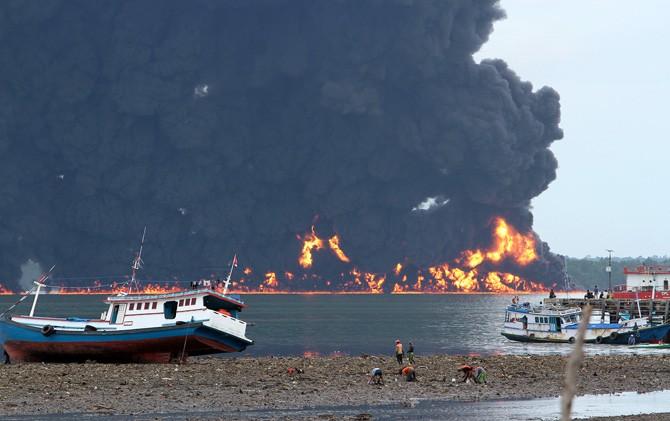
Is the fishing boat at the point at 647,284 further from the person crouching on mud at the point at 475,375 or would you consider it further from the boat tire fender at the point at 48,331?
the boat tire fender at the point at 48,331

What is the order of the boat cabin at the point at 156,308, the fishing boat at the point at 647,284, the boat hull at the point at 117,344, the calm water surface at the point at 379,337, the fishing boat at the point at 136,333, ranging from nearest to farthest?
the boat hull at the point at 117,344 → the fishing boat at the point at 136,333 → the boat cabin at the point at 156,308 → the calm water surface at the point at 379,337 → the fishing boat at the point at 647,284

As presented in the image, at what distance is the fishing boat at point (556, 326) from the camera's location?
3280 inches

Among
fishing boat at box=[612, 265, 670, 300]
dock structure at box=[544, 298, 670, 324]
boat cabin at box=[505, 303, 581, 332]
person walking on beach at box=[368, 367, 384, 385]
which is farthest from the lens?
fishing boat at box=[612, 265, 670, 300]

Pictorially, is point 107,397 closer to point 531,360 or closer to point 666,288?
point 531,360

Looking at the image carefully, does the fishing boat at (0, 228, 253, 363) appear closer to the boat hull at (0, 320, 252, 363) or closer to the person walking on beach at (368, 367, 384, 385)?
the boat hull at (0, 320, 252, 363)

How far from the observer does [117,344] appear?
53062 millimetres

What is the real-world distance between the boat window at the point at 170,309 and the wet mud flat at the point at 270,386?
2859mm

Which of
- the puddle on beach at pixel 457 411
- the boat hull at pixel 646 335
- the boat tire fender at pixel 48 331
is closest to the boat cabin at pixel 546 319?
the boat hull at pixel 646 335

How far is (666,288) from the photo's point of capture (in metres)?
99.9

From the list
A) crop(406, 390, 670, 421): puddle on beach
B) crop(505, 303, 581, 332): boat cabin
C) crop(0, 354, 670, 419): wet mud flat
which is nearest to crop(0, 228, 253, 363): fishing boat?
crop(0, 354, 670, 419): wet mud flat

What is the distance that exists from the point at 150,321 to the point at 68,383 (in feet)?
39.1

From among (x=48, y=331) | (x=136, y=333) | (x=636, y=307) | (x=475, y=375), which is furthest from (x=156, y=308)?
(x=636, y=307)

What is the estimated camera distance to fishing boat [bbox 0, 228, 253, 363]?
53250mm

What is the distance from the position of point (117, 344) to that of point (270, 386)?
13.2 meters
